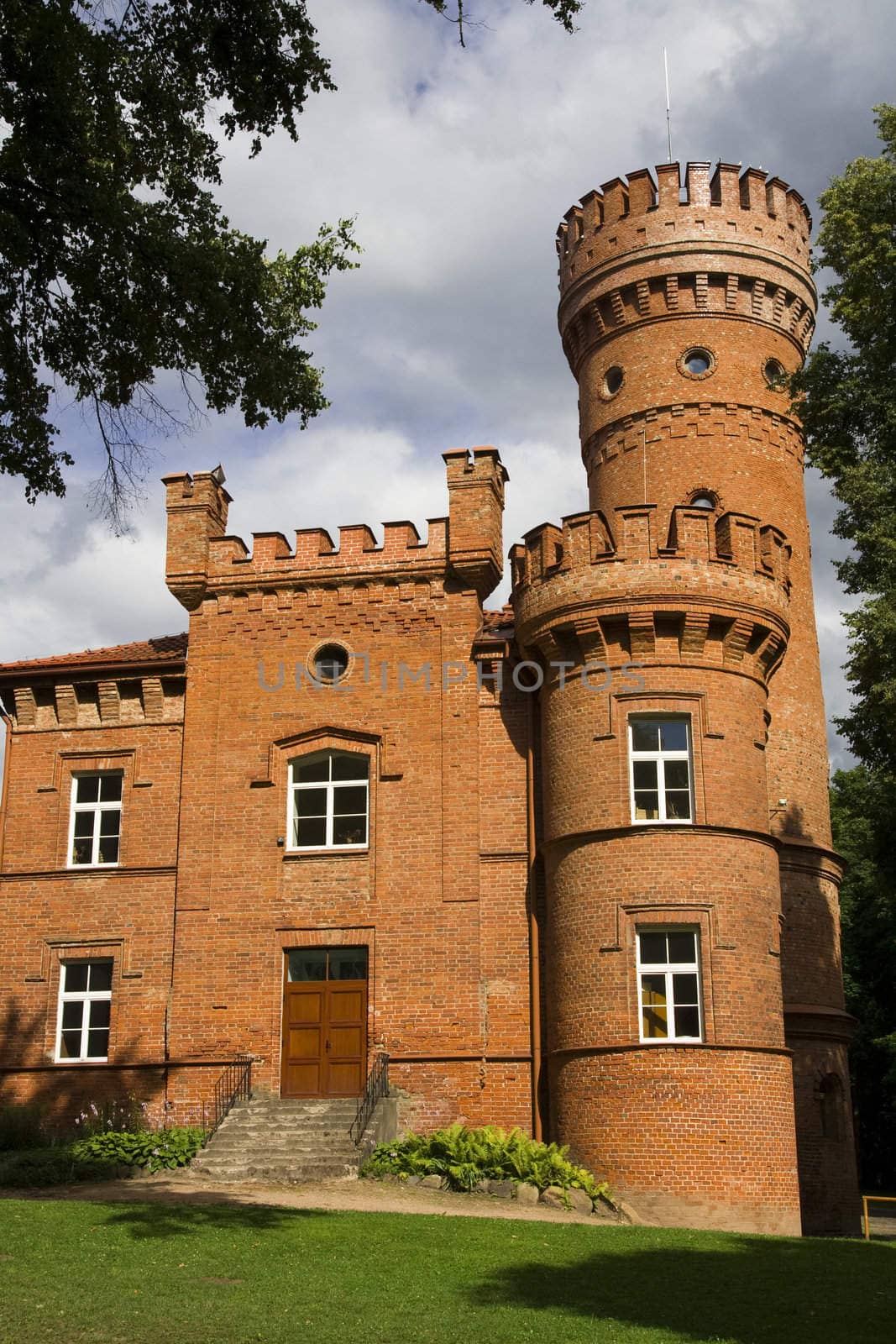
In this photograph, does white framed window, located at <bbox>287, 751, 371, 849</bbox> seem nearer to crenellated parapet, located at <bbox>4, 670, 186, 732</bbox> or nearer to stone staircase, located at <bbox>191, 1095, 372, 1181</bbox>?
crenellated parapet, located at <bbox>4, 670, 186, 732</bbox>

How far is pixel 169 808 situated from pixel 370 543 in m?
5.72

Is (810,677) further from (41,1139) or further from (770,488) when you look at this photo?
(41,1139)

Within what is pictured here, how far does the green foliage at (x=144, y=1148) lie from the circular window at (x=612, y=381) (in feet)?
49.9

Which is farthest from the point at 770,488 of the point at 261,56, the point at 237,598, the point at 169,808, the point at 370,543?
the point at 261,56

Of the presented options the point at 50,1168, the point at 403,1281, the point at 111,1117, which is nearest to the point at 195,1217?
the point at 403,1281

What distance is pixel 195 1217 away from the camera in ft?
51.9

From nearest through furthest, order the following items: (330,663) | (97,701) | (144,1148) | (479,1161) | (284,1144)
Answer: (479,1161) < (284,1144) < (144,1148) < (330,663) < (97,701)

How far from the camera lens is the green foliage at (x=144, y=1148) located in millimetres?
20391

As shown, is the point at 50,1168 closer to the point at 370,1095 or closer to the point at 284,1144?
the point at 284,1144

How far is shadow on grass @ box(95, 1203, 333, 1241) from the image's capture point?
1508cm

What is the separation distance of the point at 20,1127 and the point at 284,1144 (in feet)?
15.1

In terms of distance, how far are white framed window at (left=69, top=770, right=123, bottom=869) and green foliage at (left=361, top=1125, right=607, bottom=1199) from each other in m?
7.46

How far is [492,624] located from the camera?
979 inches

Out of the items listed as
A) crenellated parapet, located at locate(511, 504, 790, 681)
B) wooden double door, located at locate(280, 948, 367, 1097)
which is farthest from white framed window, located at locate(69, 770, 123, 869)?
crenellated parapet, located at locate(511, 504, 790, 681)
